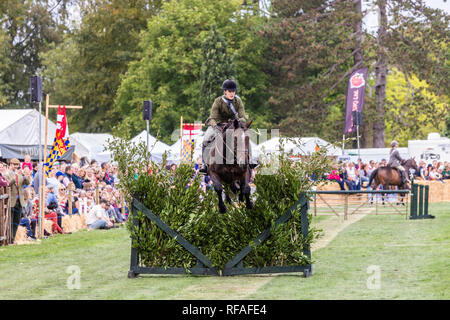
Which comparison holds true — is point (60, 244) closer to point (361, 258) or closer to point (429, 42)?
point (361, 258)

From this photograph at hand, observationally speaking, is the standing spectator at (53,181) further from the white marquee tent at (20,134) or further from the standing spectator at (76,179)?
the white marquee tent at (20,134)

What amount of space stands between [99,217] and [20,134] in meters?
7.77

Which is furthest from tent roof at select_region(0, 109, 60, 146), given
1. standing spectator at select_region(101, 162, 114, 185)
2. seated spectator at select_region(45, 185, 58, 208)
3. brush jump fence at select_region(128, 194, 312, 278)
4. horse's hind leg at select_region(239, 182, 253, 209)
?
brush jump fence at select_region(128, 194, 312, 278)

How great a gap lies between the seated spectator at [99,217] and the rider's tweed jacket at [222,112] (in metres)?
9.55

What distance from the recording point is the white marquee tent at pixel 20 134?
27828 millimetres

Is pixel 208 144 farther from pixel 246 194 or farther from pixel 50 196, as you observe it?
pixel 50 196

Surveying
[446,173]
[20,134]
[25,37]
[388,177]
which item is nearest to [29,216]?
[20,134]

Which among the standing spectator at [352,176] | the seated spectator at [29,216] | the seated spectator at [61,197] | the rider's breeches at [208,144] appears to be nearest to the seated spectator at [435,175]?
the standing spectator at [352,176]

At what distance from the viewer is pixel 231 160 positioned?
1302cm

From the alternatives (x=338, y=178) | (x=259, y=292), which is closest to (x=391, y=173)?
(x=338, y=178)

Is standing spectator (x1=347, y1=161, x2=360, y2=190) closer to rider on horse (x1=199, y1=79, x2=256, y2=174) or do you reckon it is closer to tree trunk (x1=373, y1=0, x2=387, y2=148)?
tree trunk (x1=373, y1=0, x2=387, y2=148)
